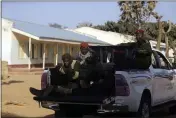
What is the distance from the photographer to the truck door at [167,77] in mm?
9008

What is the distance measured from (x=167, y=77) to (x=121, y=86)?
2.64 m

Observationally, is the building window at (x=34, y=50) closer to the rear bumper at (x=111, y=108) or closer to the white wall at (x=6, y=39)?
the white wall at (x=6, y=39)

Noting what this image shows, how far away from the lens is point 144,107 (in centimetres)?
764

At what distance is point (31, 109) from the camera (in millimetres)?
10164

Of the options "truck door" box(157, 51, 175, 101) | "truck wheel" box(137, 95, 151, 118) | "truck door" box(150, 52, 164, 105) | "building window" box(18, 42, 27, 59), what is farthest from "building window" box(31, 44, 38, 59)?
"truck wheel" box(137, 95, 151, 118)

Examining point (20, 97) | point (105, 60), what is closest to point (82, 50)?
point (105, 60)

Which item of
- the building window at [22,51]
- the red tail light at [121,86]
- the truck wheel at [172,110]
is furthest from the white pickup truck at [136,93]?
the building window at [22,51]

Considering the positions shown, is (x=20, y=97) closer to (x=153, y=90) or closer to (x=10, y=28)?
(x=153, y=90)

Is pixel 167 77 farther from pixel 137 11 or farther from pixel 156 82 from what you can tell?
pixel 137 11

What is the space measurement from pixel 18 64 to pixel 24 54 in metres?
1.27

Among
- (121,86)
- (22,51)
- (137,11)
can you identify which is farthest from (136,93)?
(137,11)

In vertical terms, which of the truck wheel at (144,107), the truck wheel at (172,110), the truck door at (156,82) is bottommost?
the truck wheel at (172,110)

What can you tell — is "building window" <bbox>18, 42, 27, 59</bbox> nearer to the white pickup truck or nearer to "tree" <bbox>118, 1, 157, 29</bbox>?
"tree" <bbox>118, 1, 157, 29</bbox>

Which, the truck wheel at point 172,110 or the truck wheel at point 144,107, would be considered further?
the truck wheel at point 172,110
